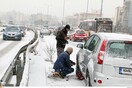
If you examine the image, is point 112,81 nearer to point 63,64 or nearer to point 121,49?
point 121,49

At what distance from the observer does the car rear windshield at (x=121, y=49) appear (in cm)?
715

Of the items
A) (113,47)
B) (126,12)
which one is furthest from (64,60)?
(126,12)

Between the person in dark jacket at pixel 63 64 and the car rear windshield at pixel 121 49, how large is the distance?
2401mm

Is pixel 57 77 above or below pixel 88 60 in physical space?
→ below

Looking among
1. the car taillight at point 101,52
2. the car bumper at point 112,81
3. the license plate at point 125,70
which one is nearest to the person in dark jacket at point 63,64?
the car taillight at point 101,52

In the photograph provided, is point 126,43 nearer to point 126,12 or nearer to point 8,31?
point 8,31

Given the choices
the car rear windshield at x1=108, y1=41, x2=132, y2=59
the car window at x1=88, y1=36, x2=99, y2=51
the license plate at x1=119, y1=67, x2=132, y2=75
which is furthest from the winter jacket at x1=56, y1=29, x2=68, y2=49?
the license plate at x1=119, y1=67, x2=132, y2=75

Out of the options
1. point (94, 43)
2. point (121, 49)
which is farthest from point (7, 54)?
point (121, 49)

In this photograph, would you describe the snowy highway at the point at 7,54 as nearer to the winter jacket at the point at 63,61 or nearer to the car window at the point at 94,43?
the winter jacket at the point at 63,61

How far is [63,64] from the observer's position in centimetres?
954

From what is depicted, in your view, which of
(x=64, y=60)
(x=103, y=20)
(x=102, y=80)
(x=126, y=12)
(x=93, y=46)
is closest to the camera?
(x=102, y=80)

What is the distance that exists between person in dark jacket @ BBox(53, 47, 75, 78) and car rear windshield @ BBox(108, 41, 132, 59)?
2401 mm

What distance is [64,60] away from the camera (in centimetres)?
945

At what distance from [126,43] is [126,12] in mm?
95470
